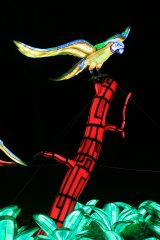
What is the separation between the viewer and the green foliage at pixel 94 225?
3.40 meters

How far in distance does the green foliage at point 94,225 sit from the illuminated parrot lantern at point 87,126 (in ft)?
1.48

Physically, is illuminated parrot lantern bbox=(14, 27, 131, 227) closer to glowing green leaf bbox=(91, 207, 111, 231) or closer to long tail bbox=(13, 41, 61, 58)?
long tail bbox=(13, 41, 61, 58)

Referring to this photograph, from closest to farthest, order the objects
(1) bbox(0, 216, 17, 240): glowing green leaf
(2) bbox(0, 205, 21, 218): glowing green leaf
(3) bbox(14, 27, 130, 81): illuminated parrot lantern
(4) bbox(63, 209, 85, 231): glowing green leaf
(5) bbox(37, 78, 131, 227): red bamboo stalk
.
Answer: (1) bbox(0, 216, 17, 240): glowing green leaf
(2) bbox(0, 205, 21, 218): glowing green leaf
(4) bbox(63, 209, 85, 231): glowing green leaf
(5) bbox(37, 78, 131, 227): red bamboo stalk
(3) bbox(14, 27, 130, 81): illuminated parrot lantern

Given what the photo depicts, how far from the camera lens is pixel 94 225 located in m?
4.09

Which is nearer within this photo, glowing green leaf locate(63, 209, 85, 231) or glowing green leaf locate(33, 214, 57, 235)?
glowing green leaf locate(33, 214, 57, 235)

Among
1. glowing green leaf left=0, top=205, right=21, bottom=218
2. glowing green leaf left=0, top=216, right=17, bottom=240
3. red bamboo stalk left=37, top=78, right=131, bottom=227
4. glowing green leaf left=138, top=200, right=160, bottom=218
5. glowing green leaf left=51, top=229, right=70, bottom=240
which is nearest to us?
glowing green leaf left=0, top=216, right=17, bottom=240

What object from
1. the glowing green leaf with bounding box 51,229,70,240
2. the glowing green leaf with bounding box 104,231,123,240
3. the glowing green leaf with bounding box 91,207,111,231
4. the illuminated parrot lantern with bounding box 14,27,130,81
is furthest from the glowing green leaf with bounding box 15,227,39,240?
the illuminated parrot lantern with bounding box 14,27,130,81

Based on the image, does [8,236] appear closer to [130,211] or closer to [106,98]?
[130,211]

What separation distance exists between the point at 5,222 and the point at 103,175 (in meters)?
5.14

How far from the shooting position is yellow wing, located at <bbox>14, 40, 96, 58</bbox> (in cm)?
560

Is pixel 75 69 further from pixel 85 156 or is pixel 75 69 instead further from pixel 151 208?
pixel 151 208

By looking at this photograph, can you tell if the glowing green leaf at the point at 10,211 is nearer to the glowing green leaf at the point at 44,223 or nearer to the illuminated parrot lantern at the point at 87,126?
the glowing green leaf at the point at 44,223

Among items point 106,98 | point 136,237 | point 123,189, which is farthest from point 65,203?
point 123,189

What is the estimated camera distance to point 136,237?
412 cm
